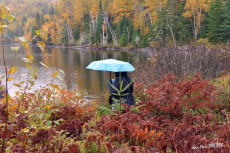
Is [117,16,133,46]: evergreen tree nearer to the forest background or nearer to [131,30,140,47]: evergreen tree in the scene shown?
the forest background

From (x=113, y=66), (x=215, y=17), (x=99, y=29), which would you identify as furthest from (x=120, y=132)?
(x=99, y=29)

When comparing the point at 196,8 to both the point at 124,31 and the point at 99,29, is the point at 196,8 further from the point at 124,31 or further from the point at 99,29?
the point at 99,29

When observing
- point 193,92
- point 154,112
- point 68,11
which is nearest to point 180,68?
point 193,92

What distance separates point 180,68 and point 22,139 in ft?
29.9

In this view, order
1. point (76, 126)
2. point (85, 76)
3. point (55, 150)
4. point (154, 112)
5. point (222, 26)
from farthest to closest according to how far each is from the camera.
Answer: point (222, 26) < point (85, 76) < point (154, 112) < point (76, 126) < point (55, 150)

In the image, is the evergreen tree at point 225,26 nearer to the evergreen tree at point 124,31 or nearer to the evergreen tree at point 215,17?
the evergreen tree at point 215,17

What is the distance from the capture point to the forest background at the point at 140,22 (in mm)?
30312

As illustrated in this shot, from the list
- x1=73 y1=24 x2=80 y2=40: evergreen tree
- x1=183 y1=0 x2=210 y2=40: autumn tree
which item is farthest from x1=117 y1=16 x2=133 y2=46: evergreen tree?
x1=73 y1=24 x2=80 y2=40: evergreen tree

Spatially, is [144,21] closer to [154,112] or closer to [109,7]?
[109,7]

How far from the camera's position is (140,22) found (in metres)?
41.2

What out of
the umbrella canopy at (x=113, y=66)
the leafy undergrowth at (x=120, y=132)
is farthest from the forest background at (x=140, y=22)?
the leafy undergrowth at (x=120, y=132)

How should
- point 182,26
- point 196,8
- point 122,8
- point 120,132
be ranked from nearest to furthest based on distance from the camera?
point 120,132 < point 196,8 < point 182,26 < point 122,8

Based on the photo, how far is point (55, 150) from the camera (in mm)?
2238

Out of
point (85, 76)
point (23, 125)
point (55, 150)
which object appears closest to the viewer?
point (55, 150)
